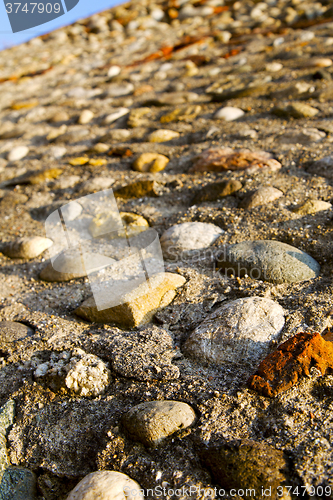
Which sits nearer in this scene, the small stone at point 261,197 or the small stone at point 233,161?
the small stone at point 261,197

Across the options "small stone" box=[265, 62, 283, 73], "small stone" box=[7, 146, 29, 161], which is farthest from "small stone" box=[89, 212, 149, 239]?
"small stone" box=[265, 62, 283, 73]

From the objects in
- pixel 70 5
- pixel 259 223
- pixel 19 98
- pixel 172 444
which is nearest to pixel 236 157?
pixel 259 223

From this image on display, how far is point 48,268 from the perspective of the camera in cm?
194

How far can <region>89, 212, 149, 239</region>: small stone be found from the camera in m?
2.08

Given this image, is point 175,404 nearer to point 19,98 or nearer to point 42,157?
point 42,157

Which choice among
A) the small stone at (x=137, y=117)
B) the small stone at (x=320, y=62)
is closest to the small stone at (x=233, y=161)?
the small stone at (x=137, y=117)

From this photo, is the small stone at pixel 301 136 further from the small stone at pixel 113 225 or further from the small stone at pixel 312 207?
the small stone at pixel 113 225

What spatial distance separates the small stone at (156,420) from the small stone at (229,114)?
2.46m

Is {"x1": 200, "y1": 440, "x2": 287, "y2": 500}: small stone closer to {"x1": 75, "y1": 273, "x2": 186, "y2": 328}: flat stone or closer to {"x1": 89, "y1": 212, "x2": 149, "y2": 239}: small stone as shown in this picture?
{"x1": 75, "y1": 273, "x2": 186, "y2": 328}: flat stone

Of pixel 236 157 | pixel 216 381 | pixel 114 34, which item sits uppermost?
pixel 114 34

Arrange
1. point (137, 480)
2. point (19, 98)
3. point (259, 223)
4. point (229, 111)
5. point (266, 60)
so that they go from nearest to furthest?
point (137, 480), point (259, 223), point (229, 111), point (266, 60), point (19, 98)

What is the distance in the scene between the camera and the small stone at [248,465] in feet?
3.16

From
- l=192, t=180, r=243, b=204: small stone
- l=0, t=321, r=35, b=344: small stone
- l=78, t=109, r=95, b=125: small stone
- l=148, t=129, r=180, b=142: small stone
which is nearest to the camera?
l=0, t=321, r=35, b=344: small stone

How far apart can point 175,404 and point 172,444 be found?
12cm
